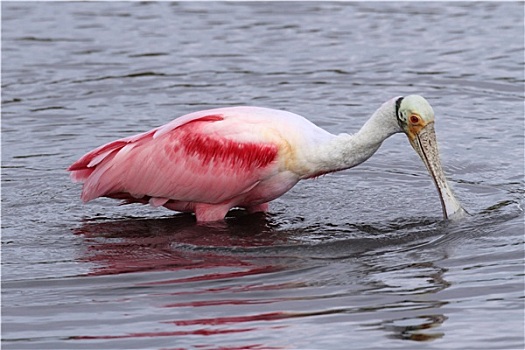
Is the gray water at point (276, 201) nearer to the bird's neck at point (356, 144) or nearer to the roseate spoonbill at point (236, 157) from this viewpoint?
the roseate spoonbill at point (236, 157)

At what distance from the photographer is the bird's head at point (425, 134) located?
9.26 metres

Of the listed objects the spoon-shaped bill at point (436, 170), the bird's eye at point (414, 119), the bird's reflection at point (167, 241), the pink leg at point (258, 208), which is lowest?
the bird's reflection at point (167, 241)

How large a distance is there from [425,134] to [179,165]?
1.77 metres

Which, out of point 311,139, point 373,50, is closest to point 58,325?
point 311,139

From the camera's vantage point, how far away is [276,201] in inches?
417

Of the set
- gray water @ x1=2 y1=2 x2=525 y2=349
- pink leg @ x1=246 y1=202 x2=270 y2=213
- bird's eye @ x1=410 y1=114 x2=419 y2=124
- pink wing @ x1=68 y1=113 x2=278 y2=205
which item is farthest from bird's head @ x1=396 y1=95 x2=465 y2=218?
pink leg @ x1=246 y1=202 x2=270 y2=213

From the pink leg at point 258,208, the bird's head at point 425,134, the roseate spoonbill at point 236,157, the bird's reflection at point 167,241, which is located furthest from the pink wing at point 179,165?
the bird's head at point 425,134

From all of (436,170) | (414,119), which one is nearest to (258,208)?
(436,170)

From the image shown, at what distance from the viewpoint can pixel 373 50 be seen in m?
15.0

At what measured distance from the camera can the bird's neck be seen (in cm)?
933

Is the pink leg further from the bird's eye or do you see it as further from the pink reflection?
the bird's eye

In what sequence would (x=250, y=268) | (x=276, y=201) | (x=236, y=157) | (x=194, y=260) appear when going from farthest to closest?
(x=276, y=201) → (x=236, y=157) → (x=194, y=260) → (x=250, y=268)

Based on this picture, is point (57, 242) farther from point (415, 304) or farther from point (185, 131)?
point (415, 304)

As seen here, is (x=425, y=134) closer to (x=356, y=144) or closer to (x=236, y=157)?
(x=356, y=144)
